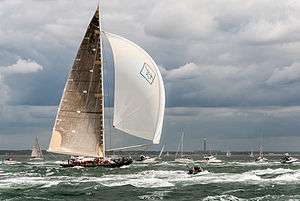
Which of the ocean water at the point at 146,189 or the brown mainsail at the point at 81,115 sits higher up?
the brown mainsail at the point at 81,115

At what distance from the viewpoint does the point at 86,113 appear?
97.1m

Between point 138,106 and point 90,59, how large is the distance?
14.7 meters

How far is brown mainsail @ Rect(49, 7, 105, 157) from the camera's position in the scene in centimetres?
9688

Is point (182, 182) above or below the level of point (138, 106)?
below

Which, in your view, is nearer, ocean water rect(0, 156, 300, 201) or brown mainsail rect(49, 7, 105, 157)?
ocean water rect(0, 156, 300, 201)

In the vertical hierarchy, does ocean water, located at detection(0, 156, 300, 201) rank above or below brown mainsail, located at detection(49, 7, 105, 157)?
below

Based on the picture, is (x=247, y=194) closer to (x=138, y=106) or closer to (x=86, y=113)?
(x=138, y=106)

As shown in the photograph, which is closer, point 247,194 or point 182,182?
point 247,194

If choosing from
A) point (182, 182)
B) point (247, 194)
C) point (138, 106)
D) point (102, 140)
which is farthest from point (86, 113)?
point (247, 194)

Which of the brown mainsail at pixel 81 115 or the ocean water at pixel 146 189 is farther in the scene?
the brown mainsail at pixel 81 115

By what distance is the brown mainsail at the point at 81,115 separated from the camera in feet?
318

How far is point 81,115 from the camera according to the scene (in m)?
97.1

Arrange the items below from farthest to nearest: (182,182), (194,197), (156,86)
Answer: (156,86) → (182,182) → (194,197)

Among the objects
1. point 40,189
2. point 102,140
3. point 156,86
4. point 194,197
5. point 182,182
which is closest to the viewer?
point 194,197
